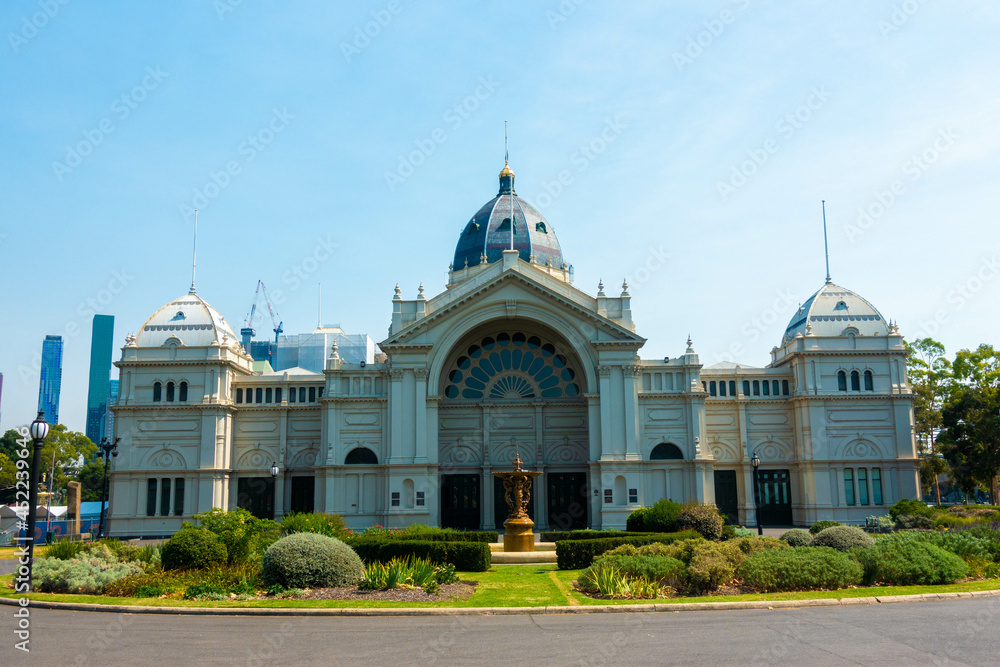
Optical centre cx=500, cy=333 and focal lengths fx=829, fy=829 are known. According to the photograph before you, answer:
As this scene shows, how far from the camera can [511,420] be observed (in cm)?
5394

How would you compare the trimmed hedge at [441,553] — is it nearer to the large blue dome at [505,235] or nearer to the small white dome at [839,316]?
the small white dome at [839,316]

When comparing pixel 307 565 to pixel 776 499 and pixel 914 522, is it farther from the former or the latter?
pixel 776 499

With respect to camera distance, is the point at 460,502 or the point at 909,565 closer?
the point at 909,565

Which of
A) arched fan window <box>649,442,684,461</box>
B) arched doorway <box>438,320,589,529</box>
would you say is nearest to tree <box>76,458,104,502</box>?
arched doorway <box>438,320,589,529</box>

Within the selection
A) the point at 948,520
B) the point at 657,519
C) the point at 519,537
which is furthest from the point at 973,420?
the point at 519,537

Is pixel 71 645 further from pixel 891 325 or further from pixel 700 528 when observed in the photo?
pixel 891 325

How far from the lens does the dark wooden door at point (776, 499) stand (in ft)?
179

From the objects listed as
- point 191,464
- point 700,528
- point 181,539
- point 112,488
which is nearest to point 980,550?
point 700,528

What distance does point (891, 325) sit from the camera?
A: 182 feet

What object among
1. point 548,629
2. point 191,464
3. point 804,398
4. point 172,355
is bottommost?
point 548,629

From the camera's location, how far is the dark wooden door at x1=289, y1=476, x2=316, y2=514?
54812 millimetres

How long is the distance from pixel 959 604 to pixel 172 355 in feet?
156

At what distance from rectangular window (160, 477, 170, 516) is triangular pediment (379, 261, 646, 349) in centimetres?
1672

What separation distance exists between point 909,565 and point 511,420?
33.0m
